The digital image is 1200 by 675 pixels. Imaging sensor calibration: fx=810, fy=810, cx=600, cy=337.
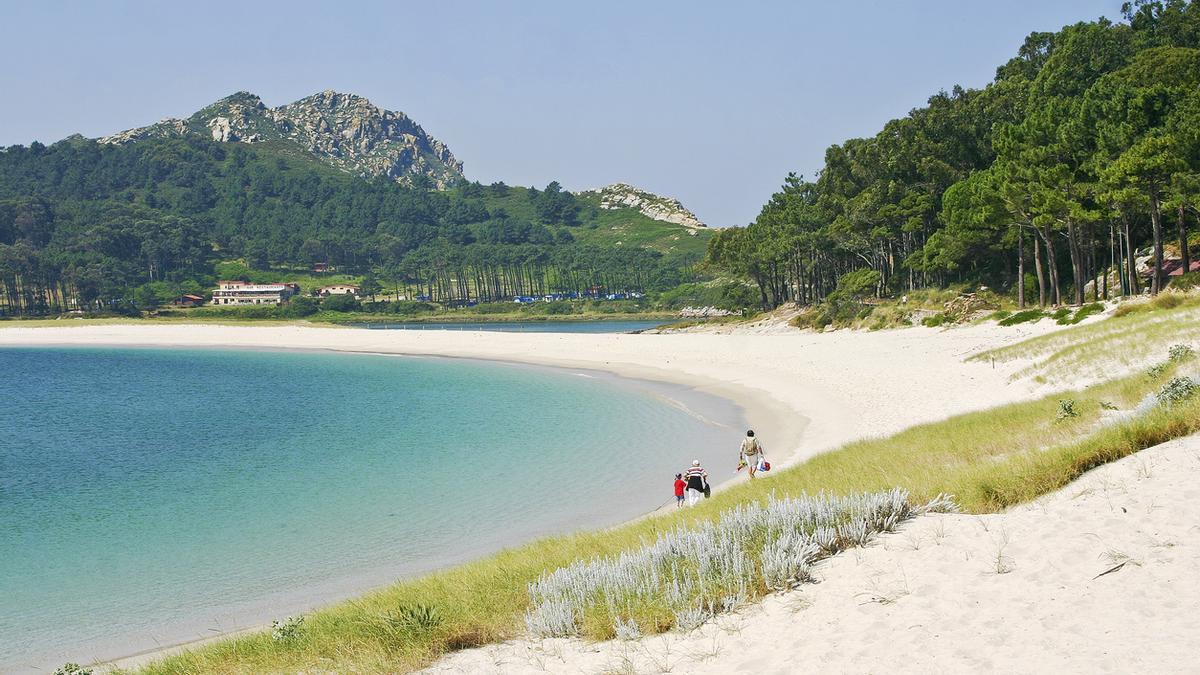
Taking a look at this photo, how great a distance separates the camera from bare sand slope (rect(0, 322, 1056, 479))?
23.3 meters

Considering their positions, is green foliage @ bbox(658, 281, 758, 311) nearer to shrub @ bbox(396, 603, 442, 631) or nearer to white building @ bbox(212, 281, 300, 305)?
white building @ bbox(212, 281, 300, 305)

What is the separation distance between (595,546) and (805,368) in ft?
97.3

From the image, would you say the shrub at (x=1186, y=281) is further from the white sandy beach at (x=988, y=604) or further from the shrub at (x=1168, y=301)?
the white sandy beach at (x=988, y=604)

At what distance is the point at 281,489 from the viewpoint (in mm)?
21500

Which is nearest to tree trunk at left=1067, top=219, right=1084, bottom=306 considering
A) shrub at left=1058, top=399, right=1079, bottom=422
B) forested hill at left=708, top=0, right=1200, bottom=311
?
forested hill at left=708, top=0, right=1200, bottom=311

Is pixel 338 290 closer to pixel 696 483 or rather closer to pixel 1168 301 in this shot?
pixel 1168 301

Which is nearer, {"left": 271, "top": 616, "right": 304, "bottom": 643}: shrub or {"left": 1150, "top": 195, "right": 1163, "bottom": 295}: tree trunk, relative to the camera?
{"left": 271, "top": 616, "right": 304, "bottom": 643}: shrub

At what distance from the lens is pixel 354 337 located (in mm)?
83312

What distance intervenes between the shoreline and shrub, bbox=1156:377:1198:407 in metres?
8.36

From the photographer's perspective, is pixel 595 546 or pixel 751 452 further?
pixel 751 452

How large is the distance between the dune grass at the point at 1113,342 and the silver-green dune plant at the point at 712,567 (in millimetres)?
14770

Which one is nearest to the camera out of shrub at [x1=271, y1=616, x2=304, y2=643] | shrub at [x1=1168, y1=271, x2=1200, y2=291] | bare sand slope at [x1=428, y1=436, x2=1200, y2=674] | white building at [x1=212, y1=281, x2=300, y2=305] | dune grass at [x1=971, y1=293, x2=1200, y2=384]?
bare sand slope at [x1=428, y1=436, x2=1200, y2=674]

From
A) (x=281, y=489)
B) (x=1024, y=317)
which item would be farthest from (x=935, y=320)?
(x=281, y=489)

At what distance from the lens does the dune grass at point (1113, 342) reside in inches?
779
